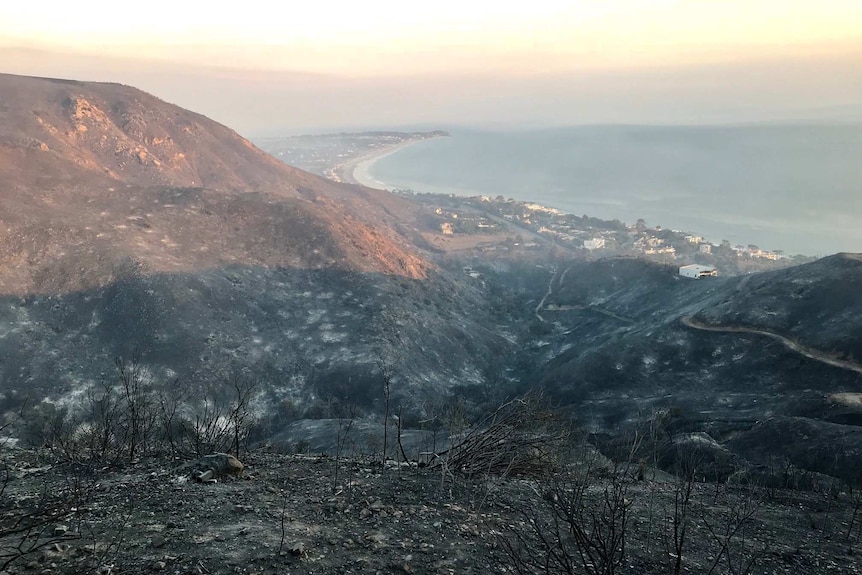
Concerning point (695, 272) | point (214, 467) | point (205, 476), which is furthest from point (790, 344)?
point (205, 476)

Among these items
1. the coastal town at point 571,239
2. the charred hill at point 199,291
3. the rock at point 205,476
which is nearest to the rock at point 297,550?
the rock at point 205,476

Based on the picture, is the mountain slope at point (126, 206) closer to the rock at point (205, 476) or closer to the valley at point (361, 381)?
the valley at point (361, 381)

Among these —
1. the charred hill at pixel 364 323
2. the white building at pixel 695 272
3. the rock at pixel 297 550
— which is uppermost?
the rock at pixel 297 550

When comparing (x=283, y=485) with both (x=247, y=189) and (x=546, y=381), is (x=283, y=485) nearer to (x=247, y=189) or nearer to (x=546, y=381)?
(x=546, y=381)

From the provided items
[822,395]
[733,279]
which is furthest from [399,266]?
[822,395]

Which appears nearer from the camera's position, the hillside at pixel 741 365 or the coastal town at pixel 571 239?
the hillside at pixel 741 365

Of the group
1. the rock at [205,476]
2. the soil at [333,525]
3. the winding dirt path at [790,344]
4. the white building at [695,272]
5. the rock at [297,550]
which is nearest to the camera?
the soil at [333,525]

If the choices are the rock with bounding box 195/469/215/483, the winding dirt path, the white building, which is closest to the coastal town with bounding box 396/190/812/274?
the white building

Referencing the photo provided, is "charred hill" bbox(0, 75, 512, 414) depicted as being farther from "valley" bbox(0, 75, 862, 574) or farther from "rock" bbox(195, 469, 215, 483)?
"rock" bbox(195, 469, 215, 483)
